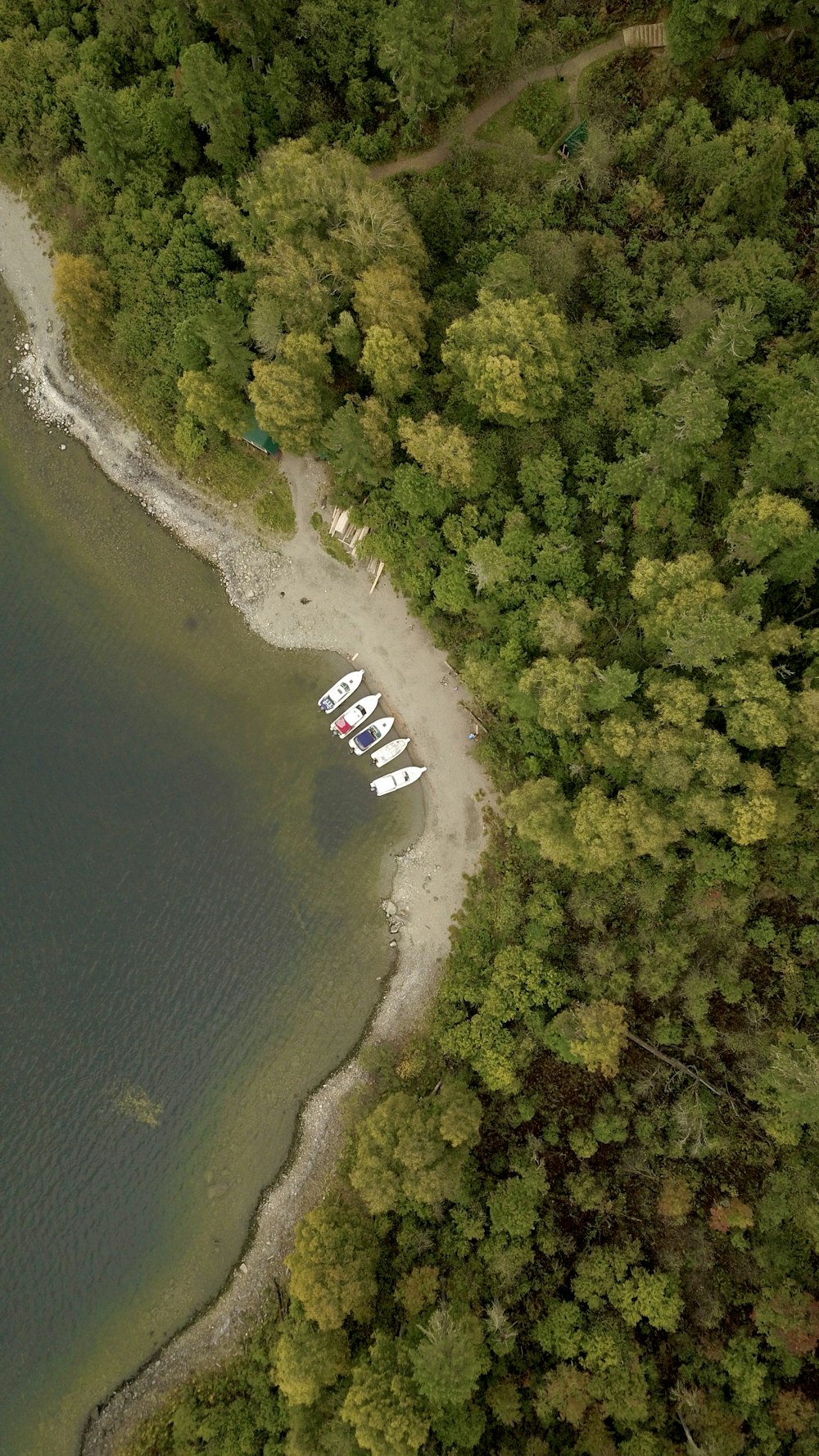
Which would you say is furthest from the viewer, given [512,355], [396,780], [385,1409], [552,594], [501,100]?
[396,780]

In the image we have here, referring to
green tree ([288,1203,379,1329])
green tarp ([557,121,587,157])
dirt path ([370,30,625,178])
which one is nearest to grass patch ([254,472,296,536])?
dirt path ([370,30,625,178])

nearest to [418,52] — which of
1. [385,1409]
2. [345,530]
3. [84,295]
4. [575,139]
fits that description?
[575,139]

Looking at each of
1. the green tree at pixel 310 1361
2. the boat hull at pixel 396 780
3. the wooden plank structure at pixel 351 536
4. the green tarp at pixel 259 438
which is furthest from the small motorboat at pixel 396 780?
the green tree at pixel 310 1361

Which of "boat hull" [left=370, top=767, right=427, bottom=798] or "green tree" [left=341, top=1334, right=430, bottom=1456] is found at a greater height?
"boat hull" [left=370, top=767, right=427, bottom=798]

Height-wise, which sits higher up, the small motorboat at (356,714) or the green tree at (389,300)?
the green tree at (389,300)

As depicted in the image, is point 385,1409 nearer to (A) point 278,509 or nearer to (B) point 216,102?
(A) point 278,509

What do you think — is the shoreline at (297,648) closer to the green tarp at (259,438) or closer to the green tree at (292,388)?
the green tarp at (259,438)

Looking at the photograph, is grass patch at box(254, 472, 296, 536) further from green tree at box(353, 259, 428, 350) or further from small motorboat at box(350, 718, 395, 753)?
small motorboat at box(350, 718, 395, 753)
